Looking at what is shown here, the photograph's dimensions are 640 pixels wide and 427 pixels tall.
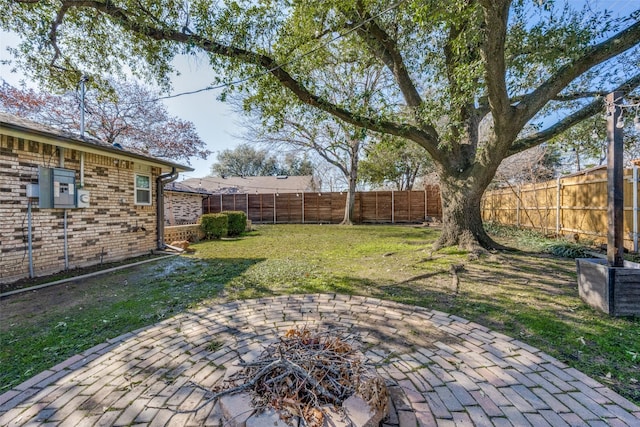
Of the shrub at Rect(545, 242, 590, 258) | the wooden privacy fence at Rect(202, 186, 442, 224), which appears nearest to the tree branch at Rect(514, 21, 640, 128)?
the shrub at Rect(545, 242, 590, 258)

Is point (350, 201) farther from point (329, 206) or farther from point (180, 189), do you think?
point (180, 189)

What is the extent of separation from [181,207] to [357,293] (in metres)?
13.0

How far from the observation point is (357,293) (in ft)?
13.5

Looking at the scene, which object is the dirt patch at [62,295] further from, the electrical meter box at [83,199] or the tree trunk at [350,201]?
the tree trunk at [350,201]

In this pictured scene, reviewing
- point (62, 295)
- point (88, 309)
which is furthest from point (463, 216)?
point (62, 295)

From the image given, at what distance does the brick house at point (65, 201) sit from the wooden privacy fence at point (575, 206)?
1132 cm

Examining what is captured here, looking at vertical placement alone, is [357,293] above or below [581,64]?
below

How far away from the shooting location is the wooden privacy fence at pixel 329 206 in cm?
1730

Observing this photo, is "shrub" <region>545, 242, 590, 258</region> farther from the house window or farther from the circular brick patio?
the house window

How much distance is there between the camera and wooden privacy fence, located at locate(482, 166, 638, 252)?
623cm

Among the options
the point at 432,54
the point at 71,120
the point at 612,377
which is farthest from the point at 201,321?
the point at 71,120

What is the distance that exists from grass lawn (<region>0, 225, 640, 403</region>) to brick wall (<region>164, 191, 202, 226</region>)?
24.1 ft

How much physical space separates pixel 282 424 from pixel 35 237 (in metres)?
6.38

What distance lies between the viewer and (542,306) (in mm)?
3488
